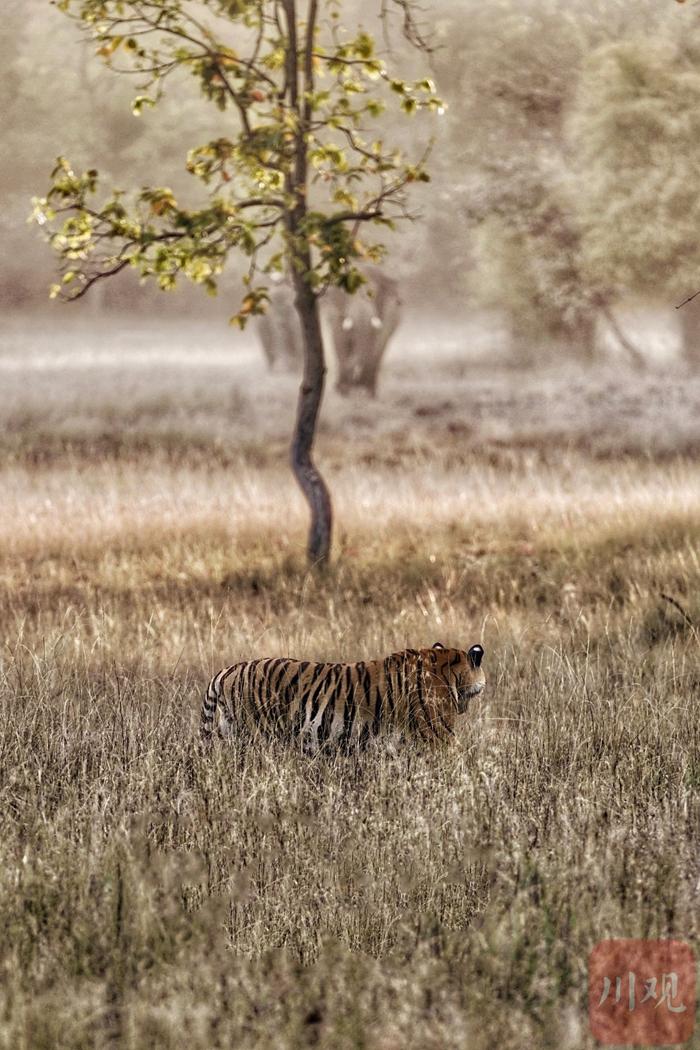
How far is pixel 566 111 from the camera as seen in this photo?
119 ft

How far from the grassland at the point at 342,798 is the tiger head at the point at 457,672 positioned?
0.26 meters

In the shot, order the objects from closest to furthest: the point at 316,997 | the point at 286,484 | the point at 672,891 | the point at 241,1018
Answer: the point at 241,1018, the point at 316,997, the point at 672,891, the point at 286,484

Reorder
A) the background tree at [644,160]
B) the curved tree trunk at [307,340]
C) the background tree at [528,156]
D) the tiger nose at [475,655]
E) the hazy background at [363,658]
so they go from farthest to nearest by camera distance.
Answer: the background tree at [528,156] < the background tree at [644,160] < the curved tree trunk at [307,340] < the tiger nose at [475,655] < the hazy background at [363,658]

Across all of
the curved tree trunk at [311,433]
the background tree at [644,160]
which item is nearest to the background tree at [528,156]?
the background tree at [644,160]

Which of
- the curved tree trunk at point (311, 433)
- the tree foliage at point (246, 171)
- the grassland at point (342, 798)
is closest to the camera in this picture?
the grassland at point (342, 798)

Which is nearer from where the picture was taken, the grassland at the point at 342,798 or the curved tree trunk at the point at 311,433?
the grassland at the point at 342,798

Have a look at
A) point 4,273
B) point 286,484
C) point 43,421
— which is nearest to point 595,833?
point 286,484

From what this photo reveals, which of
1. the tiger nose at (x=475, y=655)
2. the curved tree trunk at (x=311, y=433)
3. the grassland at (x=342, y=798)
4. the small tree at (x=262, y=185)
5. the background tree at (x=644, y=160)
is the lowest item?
the grassland at (x=342, y=798)

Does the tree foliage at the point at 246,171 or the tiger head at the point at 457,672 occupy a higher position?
the tree foliage at the point at 246,171

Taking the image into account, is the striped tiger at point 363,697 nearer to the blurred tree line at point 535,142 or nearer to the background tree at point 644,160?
the blurred tree line at point 535,142

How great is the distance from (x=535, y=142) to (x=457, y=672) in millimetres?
31557

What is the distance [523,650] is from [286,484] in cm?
935

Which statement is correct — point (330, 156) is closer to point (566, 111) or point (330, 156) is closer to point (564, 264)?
point (564, 264)

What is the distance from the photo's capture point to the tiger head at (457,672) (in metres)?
5.71
